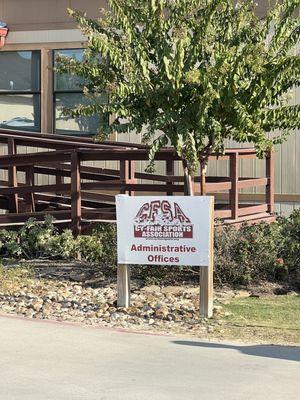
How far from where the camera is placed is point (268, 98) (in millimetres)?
9883

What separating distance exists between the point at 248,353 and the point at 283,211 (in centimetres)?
812

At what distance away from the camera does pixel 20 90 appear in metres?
17.2

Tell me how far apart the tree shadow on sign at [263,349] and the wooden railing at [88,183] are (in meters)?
4.32

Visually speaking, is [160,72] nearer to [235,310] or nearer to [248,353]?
[235,310]

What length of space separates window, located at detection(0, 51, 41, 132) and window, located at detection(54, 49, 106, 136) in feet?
1.58

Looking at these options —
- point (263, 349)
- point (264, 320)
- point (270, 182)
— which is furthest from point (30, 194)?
point (263, 349)

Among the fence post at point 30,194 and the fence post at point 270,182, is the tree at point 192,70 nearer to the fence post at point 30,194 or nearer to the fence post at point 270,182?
the fence post at point 270,182

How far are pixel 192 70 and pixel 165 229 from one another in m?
2.19

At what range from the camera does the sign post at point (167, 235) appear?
8.57 meters

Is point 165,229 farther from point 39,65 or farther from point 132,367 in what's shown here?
point 39,65

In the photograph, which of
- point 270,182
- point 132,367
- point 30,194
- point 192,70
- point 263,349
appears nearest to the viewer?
point 132,367

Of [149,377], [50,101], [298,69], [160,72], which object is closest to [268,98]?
[298,69]

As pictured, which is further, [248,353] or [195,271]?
[195,271]

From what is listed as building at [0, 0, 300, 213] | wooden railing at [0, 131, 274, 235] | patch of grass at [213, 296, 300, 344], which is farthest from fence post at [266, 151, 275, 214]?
patch of grass at [213, 296, 300, 344]
